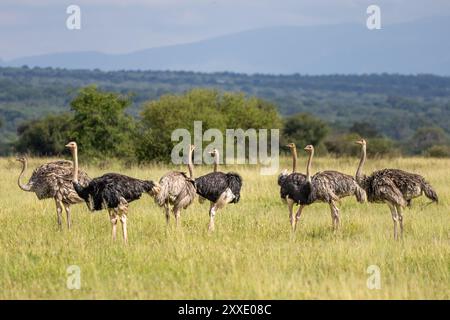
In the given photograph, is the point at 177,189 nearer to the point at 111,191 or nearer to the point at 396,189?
the point at 111,191

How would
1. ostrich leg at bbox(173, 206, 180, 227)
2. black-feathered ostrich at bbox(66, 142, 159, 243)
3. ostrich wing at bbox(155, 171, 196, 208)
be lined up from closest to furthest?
black-feathered ostrich at bbox(66, 142, 159, 243), ostrich wing at bbox(155, 171, 196, 208), ostrich leg at bbox(173, 206, 180, 227)

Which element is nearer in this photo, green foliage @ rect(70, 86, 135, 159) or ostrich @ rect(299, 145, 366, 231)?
ostrich @ rect(299, 145, 366, 231)

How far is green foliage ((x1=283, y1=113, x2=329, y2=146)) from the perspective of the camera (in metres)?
47.1

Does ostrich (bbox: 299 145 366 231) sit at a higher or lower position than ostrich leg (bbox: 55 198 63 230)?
higher

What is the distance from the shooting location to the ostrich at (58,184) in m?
11.9

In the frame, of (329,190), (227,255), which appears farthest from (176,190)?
(227,255)

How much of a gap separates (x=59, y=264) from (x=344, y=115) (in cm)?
11901

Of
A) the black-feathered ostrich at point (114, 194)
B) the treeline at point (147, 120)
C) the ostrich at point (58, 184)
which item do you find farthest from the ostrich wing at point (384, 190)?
the treeline at point (147, 120)

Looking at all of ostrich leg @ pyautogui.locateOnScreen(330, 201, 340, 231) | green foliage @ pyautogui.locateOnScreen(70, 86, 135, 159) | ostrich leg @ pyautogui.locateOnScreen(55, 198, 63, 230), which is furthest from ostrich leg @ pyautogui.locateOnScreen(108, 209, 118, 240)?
green foliage @ pyautogui.locateOnScreen(70, 86, 135, 159)

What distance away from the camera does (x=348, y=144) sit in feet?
145

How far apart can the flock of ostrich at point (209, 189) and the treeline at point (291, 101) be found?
24635 mm

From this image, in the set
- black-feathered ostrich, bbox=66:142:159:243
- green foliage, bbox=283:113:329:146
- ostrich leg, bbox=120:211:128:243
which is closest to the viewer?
ostrich leg, bbox=120:211:128:243

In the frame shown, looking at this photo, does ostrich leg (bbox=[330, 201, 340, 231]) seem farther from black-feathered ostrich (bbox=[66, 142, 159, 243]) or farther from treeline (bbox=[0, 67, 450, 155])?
treeline (bbox=[0, 67, 450, 155])

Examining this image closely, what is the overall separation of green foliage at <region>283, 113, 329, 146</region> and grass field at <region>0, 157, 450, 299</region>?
3303 centimetres
